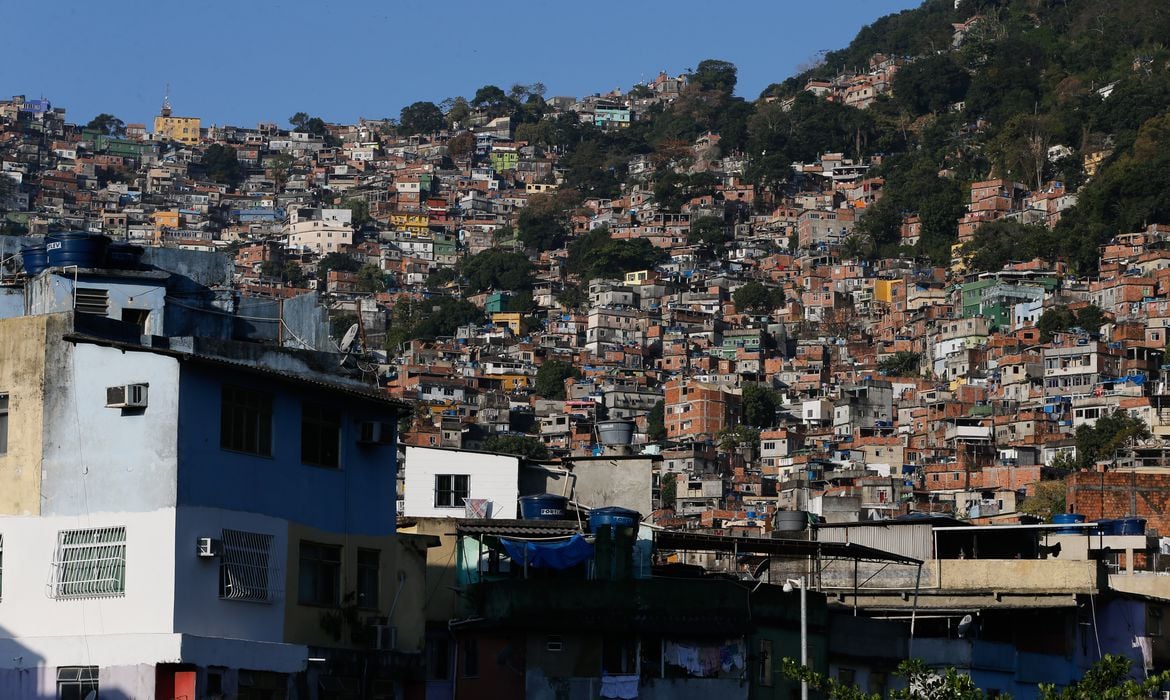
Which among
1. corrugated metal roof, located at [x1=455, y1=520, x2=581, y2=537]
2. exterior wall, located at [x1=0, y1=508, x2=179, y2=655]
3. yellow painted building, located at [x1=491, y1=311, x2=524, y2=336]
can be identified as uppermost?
yellow painted building, located at [x1=491, y1=311, x2=524, y2=336]

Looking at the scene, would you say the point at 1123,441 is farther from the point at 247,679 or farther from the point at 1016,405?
the point at 247,679

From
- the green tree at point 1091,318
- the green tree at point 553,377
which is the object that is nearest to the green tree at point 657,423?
the green tree at point 553,377

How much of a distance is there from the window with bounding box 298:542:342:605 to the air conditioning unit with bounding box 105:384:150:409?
283 cm

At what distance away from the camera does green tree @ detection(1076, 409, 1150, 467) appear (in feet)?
370

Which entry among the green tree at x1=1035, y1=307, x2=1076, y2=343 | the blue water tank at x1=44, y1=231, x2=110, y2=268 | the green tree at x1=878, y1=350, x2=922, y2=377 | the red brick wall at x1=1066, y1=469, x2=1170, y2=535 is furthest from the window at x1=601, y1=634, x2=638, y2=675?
the green tree at x1=878, y1=350, x2=922, y2=377

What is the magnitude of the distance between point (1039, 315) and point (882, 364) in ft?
40.3

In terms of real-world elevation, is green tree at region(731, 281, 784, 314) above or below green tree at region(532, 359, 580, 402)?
above

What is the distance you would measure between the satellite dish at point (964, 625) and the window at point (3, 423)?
1436 centimetres

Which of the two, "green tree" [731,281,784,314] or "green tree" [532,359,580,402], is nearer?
"green tree" [532,359,580,402]

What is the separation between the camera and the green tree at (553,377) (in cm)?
16038

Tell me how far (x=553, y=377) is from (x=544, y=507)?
129m

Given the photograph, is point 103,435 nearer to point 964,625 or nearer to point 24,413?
point 24,413

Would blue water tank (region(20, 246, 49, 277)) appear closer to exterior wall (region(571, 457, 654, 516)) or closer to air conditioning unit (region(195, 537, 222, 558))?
air conditioning unit (region(195, 537, 222, 558))

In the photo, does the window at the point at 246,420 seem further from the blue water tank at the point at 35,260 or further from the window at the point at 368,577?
the blue water tank at the point at 35,260
